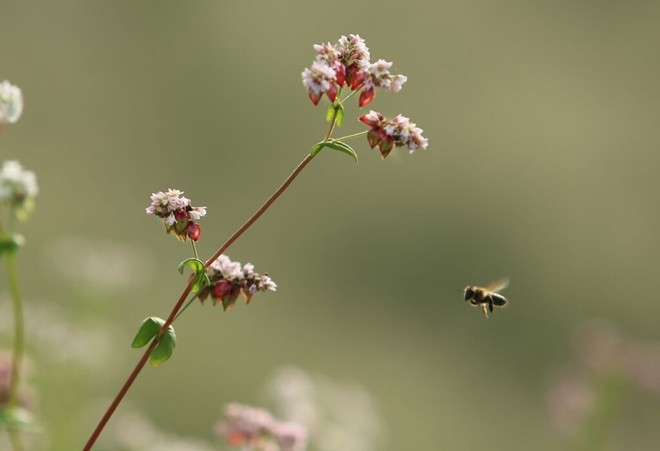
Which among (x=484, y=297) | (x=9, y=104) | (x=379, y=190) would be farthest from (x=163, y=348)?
(x=379, y=190)

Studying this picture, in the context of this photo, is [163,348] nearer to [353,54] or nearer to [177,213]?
[177,213]

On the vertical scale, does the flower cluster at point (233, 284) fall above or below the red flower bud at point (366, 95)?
below

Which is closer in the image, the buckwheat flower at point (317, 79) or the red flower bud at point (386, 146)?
the buckwheat flower at point (317, 79)

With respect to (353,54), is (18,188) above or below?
below

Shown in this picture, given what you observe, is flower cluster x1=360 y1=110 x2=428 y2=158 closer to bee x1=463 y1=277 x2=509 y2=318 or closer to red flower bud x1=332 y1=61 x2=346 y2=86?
red flower bud x1=332 y1=61 x2=346 y2=86

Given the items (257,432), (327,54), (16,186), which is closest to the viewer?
(16,186)

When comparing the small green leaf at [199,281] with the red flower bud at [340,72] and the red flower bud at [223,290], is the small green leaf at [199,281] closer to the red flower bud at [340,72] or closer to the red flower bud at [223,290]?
the red flower bud at [223,290]

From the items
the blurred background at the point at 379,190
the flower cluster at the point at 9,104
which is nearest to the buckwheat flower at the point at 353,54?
the flower cluster at the point at 9,104
